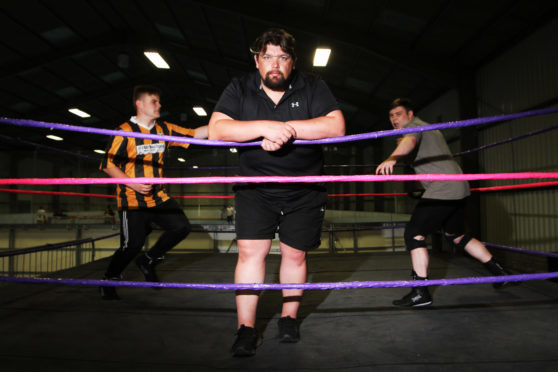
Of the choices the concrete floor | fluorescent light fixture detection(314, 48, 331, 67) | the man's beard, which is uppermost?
fluorescent light fixture detection(314, 48, 331, 67)

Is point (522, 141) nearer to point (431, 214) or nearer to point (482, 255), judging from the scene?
point (482, 255)

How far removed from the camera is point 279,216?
4.90ft

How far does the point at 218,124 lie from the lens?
1.31m

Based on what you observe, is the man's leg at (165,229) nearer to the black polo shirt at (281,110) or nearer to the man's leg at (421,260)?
the black polo shirt at (281,110)

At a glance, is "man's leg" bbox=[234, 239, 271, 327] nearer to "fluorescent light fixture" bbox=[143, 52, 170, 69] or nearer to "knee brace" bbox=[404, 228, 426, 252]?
"knee brace" bbox=[404, 228, 426, 252]

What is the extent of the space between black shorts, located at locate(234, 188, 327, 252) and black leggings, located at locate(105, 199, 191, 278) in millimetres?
1100

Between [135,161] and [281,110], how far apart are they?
4.33ft

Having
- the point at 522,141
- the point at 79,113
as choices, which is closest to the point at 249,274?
the point at 522,141

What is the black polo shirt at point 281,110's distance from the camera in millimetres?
1418

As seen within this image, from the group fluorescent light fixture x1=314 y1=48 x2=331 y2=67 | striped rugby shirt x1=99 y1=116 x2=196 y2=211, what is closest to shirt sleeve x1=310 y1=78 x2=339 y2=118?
striped rugby shirt x1=99 y1=116 x2=196 y2=211

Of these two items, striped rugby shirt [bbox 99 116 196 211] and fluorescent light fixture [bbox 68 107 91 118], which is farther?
fluorescent light fixture [bbox 68 107 91 118]

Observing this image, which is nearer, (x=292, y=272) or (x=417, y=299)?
(x=292, y=272)

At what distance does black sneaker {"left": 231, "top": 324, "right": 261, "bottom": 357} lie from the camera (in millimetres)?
1296

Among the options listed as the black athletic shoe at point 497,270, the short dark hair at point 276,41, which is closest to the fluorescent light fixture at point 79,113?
the short dark hair at point 276,41
